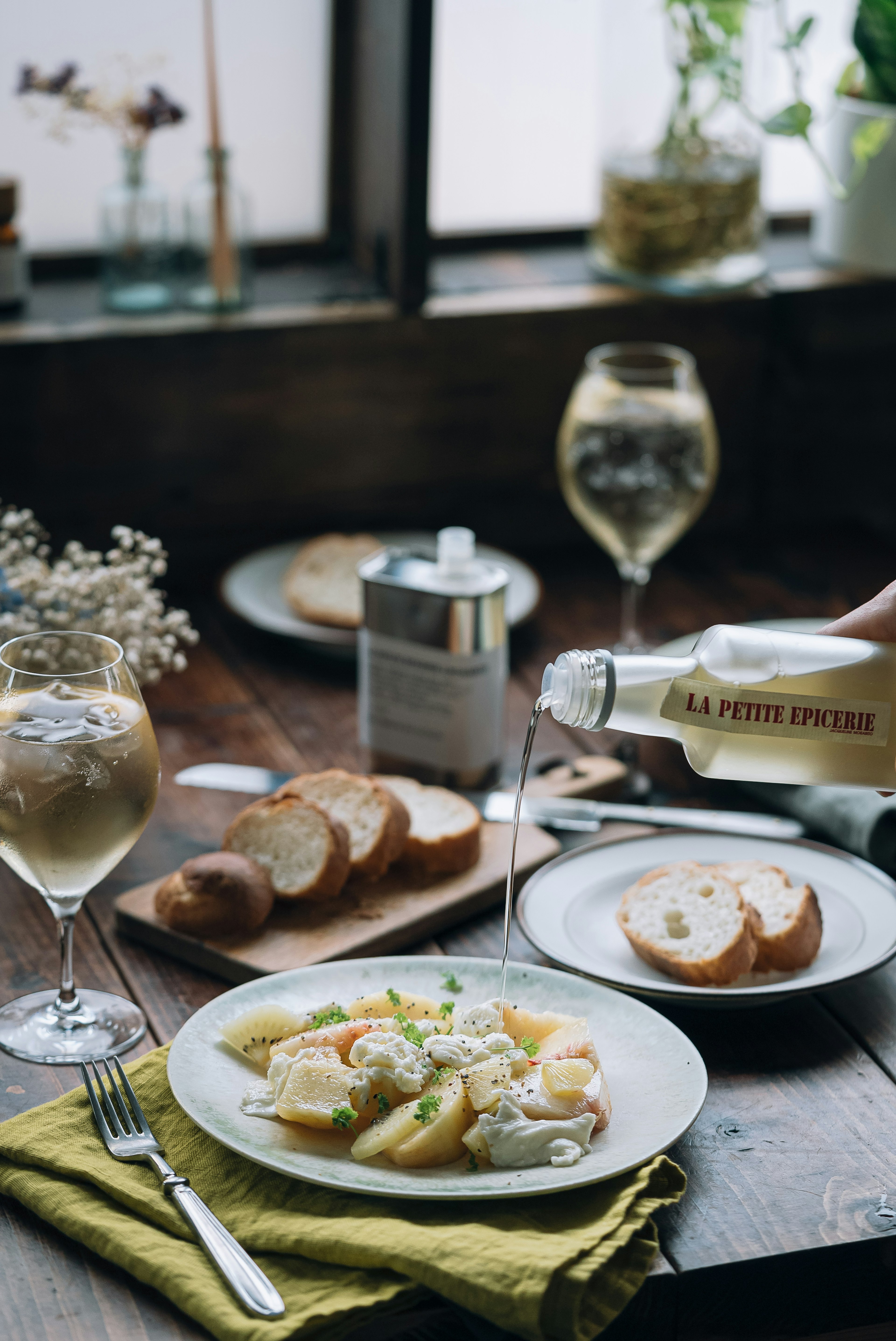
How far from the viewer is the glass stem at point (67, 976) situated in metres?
1.16

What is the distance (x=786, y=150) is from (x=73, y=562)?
1510mm

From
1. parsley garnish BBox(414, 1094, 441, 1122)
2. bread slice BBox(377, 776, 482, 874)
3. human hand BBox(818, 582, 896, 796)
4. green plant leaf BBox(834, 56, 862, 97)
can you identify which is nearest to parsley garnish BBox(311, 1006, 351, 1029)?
parsley garnish BBox(414, 1094, 441, 1122)

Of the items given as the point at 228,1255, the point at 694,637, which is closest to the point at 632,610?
the point at 694,637

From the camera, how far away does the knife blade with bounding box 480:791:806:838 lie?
149 centimetres

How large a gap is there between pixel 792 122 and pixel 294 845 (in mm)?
1283

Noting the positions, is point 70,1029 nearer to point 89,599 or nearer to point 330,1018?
point 330,1018

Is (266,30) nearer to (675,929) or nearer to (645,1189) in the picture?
(675,929)

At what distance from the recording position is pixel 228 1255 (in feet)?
3.08

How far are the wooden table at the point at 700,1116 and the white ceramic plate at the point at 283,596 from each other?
0.09 metres

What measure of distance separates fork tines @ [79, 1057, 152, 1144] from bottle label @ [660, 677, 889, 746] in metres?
0.47

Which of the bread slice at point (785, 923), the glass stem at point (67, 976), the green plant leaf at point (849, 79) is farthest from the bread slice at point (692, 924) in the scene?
the green plant leaf at point (849, 79)

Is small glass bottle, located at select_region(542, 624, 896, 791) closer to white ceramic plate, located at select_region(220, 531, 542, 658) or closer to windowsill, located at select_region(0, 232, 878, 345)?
white ceramic plate, located at select_region(220, 531, 542, 658)

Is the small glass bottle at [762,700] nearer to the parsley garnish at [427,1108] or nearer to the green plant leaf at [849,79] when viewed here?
the parsley garnish at [427,1108]

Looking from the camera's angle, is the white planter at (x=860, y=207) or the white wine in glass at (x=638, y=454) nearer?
the white wine in glass at (x=638, y=454)
